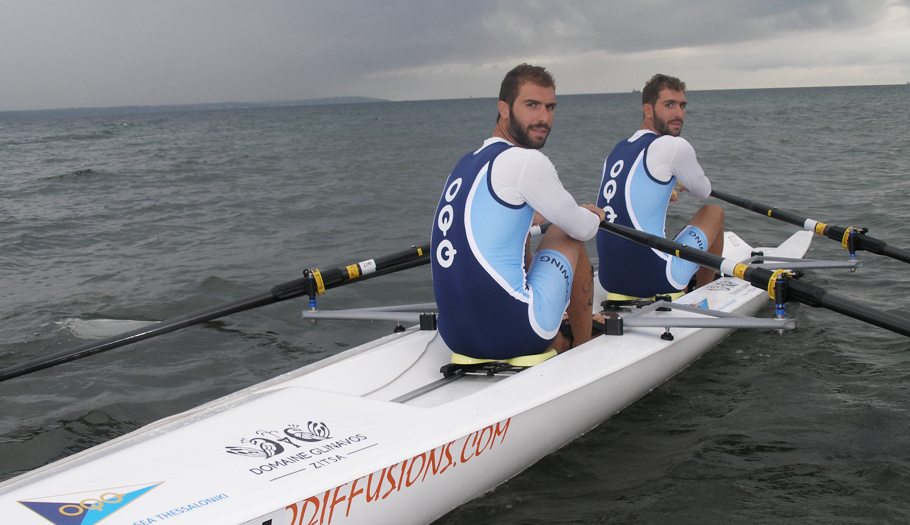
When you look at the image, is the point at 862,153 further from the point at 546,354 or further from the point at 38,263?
the point at 38,263

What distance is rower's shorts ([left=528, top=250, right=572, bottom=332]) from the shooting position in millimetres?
3252

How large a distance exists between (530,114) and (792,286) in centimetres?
169

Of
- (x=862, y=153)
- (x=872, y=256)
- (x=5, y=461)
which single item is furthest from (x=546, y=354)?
(x=862, y=153)

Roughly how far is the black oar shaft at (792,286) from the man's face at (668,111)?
0.97 metres

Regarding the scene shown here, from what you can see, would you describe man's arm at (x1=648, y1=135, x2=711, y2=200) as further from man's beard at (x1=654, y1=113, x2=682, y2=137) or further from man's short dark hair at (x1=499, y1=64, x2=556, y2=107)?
man's short dark hair at (x1=499, y1=64, x2=556, y2=107)

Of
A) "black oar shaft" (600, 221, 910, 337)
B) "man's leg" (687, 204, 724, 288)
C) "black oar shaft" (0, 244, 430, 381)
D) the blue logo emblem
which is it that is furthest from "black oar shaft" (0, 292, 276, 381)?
"man's leg" (687, 204, 724, 288)

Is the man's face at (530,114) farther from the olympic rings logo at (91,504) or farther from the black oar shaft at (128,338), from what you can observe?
the olympic rings logo at (91,504)

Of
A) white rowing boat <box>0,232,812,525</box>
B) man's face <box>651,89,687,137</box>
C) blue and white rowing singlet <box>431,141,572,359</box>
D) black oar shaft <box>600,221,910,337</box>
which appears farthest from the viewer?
man's face <box>651,89,687,137</box>

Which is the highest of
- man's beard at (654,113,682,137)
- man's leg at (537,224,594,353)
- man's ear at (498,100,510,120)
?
man's beard at (654,113,682,137)

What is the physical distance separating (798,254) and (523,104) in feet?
15.3

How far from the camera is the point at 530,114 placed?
3.21 meters

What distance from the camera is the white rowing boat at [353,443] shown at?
213cm

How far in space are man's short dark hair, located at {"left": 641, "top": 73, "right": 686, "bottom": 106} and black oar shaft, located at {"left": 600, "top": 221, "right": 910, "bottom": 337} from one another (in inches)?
45.3

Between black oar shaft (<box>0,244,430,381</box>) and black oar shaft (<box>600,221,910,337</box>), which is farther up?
black oar shaft (<box>600,221,910,337</box>)
